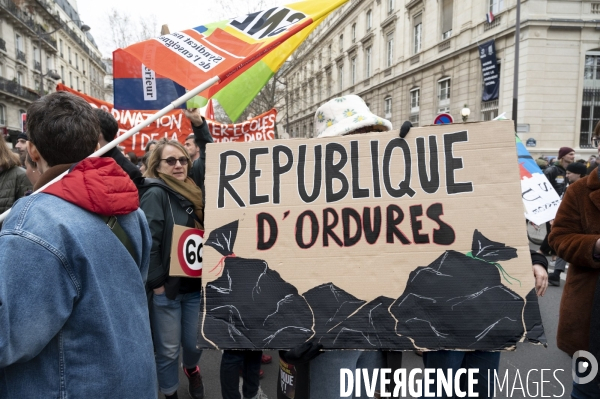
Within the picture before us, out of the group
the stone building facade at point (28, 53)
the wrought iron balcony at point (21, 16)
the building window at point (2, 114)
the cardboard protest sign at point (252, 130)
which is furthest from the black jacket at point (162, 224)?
the building window at point (2, 114)

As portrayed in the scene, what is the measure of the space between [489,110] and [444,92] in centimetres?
410

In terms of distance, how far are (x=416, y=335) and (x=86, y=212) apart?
123 cm

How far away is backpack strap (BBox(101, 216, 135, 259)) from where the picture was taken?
1361 millimetres

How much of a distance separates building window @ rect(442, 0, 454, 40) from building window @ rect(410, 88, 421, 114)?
12.0 feet

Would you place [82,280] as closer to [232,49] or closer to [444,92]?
[232,49]

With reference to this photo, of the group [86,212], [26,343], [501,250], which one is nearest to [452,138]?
[501,250]

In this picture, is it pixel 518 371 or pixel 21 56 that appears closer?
pixel 518 371

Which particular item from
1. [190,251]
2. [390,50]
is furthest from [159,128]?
[390,50]

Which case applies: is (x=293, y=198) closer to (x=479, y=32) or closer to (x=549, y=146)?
(x=549, y=146)

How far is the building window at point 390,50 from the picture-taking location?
95.3 ft

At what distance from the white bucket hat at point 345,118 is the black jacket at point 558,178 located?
7232 millimetres

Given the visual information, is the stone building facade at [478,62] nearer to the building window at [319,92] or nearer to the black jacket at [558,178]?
the black jacket at [558,178]

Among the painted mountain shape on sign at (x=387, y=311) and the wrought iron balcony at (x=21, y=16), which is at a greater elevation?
the wrought iron balcony at (x=21, y=16)

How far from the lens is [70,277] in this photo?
1202 millimetres
